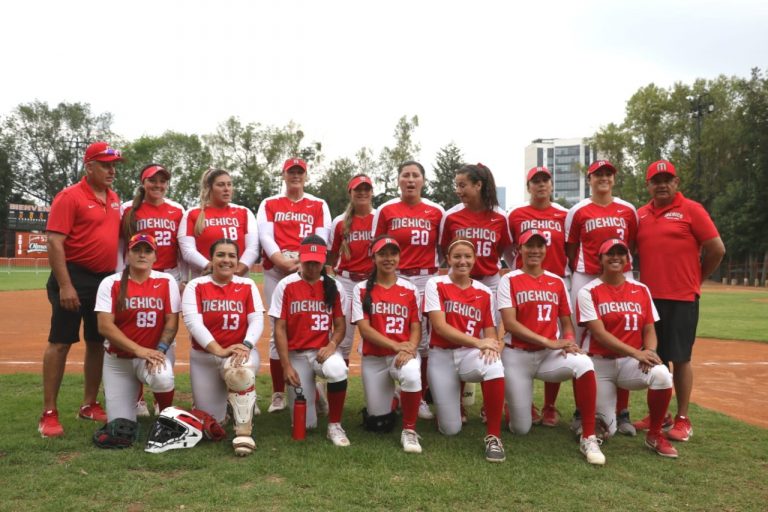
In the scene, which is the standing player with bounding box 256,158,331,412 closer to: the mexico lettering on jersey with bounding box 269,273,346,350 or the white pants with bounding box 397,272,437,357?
the mexico lettering on jersey with bounding box 269,273,346,350

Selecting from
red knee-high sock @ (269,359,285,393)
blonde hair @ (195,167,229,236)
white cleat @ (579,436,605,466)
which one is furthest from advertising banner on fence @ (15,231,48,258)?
white cleat @ (579,436,605,466)

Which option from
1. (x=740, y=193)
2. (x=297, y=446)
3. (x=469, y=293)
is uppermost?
(x=740, y=193)

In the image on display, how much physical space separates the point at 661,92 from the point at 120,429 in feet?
153

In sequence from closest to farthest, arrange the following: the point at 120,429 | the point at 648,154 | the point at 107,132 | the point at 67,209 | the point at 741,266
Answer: the point at 120,429 < the point at 67,209 < the point at 741,266 < the point at 648,154 < the point at 107,132

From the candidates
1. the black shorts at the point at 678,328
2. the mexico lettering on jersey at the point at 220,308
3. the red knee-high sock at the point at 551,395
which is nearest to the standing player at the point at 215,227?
the mexico lettering on jersey at the point at 220,308

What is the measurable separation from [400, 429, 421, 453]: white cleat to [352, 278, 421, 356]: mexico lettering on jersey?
0.65 meters

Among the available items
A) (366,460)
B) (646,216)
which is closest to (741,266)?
(646,216)

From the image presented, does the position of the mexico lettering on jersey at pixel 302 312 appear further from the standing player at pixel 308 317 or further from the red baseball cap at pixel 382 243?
the red baseball cap at pixel 382 243

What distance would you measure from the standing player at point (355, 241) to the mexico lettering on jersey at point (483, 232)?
79 cm

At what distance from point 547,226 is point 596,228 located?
1.37ft

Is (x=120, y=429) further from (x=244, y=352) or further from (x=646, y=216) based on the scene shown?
(x=646, y=216)

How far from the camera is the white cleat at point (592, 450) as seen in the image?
13.4 feet

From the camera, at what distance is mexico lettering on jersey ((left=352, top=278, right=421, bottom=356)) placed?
4820mm

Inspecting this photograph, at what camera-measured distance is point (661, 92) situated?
42.8 m
